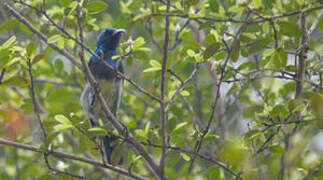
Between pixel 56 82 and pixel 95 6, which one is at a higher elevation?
pixel 95 6

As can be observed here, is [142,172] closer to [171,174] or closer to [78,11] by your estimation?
[171,174]

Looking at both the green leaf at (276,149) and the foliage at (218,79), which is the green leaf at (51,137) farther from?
the green leaf at (276,149)

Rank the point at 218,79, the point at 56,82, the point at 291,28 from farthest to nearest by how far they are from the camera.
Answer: the point at 56,82 < the point at 218,79 < the point at 291,28

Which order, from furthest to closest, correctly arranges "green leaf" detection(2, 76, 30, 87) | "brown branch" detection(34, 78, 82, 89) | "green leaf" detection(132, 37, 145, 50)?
"brown branch" detection(34, 78, 82, 89) → "green leaf" detection(2, 76, 30, 87) → "green leaf" detection(132, 37, 145, 50)

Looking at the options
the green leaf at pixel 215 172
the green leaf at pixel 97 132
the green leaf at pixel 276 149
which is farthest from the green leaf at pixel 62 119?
the green leaf at pixel 276 149

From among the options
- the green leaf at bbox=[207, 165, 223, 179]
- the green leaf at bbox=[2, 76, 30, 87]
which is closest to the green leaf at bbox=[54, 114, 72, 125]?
the green leaf at bbox=[2, 76, 30, 87]

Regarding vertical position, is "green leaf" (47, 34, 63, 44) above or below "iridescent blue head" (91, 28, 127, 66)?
below

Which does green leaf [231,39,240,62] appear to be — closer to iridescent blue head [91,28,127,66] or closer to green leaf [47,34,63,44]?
green leaf [47,34,63,44]

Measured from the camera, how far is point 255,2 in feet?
7.30

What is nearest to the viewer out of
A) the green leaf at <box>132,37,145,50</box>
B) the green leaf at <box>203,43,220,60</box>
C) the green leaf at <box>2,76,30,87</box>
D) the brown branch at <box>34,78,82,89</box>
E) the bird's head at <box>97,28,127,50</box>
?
the green leaf at <box>203,43,220,60</box>

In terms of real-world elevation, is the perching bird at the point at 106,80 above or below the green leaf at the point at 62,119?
above

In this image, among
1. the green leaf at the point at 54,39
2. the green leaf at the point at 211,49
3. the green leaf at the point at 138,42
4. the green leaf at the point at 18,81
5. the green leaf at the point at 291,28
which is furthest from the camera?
the green leaf at the point at 18,81

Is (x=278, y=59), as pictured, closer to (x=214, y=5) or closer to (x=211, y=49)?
(x=211, y=49)

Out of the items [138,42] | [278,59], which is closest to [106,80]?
[138,42]
